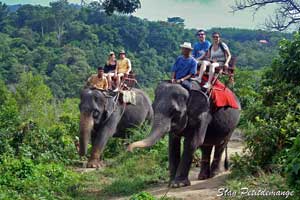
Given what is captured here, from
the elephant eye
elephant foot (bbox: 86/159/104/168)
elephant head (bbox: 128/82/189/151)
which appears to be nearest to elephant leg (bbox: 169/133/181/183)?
elephant head (bbox: 128/82/189/151)

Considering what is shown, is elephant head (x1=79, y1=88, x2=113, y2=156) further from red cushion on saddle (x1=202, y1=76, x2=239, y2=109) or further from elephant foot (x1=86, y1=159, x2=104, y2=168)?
red cushion on saddle (x1=202, y1=76, x2=239, y2=109)

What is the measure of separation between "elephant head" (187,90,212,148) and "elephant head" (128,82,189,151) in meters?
0.13

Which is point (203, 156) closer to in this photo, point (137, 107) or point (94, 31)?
point (137, 107)

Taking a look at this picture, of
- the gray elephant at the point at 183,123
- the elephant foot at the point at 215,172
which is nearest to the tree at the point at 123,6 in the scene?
the gray elephant at the point at 183,123

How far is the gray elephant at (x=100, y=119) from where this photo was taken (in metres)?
12.0

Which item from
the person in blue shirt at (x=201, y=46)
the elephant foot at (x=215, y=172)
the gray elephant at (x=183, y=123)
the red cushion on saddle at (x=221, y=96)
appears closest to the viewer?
the gray elephant at (x=183, y=123)

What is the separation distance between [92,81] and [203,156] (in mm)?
3953

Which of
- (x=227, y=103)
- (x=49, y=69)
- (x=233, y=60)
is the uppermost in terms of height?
(x=233, y=60)

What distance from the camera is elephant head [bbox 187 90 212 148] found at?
9055mm

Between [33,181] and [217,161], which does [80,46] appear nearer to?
[217,161]

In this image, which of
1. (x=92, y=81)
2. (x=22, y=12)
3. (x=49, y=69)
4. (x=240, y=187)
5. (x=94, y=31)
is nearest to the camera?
(x=240, y=187)

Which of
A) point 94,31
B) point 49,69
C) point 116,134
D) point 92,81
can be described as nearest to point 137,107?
point 116,134

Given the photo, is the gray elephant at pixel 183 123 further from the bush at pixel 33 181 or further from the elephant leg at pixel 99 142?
the elephant leg at pixel 99 142

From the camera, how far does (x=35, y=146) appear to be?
11.9m
